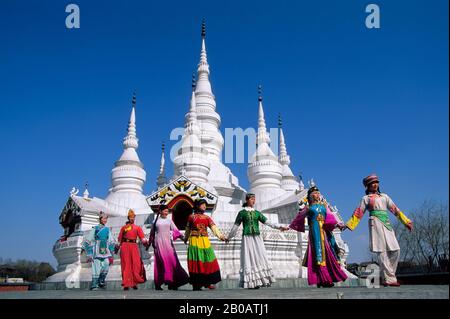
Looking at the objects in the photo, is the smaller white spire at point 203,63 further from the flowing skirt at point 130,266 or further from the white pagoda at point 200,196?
the flowing skirt at point 130,266

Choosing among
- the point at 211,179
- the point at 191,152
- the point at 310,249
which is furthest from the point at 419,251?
the point at 310,249

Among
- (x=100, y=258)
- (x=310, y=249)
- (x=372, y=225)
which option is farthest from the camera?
(x=100, y=258)

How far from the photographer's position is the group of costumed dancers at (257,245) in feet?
27.6

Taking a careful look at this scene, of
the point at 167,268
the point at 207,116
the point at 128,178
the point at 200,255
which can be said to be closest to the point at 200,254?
the point at 200,255

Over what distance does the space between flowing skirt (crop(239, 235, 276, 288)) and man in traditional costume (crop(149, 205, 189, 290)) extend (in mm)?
1822

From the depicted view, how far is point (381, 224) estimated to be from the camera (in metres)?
8.38

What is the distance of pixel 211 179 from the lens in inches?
1258

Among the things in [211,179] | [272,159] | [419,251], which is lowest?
[419,251]

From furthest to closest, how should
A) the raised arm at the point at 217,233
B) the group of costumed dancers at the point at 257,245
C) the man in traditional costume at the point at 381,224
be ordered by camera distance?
the raised arm at the point at 217,233
the group of costumed dancers at the point at 257,245
the man in traditional costume at the point at 381,224

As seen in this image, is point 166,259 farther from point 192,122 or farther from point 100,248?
point 192,122

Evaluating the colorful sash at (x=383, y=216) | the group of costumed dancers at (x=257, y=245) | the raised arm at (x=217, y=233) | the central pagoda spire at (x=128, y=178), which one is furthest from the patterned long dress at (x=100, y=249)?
the central pagoda spire at (x=128, y=178)

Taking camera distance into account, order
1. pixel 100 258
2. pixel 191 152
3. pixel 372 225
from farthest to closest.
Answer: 1. pixel 191 152
2. pixel 100 258
3. pixel 372 225
